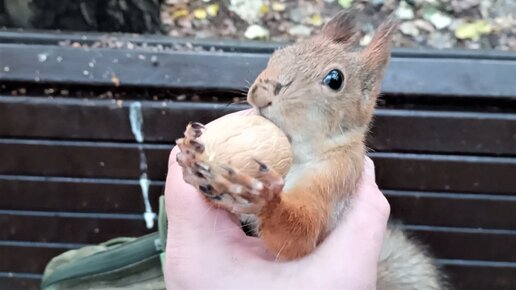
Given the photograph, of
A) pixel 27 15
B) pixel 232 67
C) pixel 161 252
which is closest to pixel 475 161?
pixel 232 67

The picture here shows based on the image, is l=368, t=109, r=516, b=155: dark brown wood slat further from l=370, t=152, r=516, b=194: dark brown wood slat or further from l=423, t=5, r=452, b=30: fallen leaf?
l=423, t=5, r=452, b=30: fallen leaf

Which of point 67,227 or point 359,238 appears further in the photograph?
point 67,227

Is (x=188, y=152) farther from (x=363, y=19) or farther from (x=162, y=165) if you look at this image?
(x=363, y=19)

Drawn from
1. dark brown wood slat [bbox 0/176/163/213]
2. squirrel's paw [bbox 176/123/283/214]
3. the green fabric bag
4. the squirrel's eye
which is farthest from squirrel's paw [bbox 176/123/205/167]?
dark brown wood slat [bbox 0/176/163/213]

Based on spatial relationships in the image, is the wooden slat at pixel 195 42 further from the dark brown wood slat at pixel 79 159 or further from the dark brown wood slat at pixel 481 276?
the dark brown wood slat at pixel 481 276

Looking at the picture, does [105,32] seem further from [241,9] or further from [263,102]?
[263,102]

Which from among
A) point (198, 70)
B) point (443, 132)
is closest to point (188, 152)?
point (198, 70)

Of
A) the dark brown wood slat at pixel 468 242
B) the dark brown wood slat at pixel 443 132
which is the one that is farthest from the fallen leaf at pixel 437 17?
the dark brown wood slat at pixel 468 242
